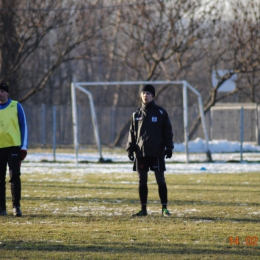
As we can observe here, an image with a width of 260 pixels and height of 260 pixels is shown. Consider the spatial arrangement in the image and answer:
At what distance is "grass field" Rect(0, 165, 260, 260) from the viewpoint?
7434mm

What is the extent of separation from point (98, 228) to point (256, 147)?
24.5 metres

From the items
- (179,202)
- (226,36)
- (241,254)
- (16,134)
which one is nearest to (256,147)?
(226,36)

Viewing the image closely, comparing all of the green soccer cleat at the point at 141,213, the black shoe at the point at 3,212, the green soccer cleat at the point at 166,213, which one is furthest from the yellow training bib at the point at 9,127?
the green soccer cleat at the point at 166,213

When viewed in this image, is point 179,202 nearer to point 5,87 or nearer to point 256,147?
point 5,87

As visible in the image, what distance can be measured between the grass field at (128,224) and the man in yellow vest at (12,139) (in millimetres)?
571

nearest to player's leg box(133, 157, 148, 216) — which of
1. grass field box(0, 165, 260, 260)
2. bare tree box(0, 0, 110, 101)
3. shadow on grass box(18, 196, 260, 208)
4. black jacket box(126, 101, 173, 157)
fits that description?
black jacket box(126, 101, 173, 157)

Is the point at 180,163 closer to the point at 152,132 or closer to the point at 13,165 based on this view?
the point at 152,132

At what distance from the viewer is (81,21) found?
32.4 metres

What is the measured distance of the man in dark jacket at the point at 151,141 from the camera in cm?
1057

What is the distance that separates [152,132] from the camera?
10617 millimetres

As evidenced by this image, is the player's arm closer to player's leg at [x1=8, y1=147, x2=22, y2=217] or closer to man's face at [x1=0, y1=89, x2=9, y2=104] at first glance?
player's leg at [x1=8, y1=147, x2=22, y2=217]

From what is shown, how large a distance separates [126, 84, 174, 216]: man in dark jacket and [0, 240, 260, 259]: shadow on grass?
2.70 m

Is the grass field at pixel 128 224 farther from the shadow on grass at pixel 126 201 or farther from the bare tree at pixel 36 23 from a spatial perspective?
the bare tree at pixel 36 23

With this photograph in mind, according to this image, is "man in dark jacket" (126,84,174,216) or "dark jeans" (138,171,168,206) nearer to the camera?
"man in dark jacket" (126,84,174,216)
